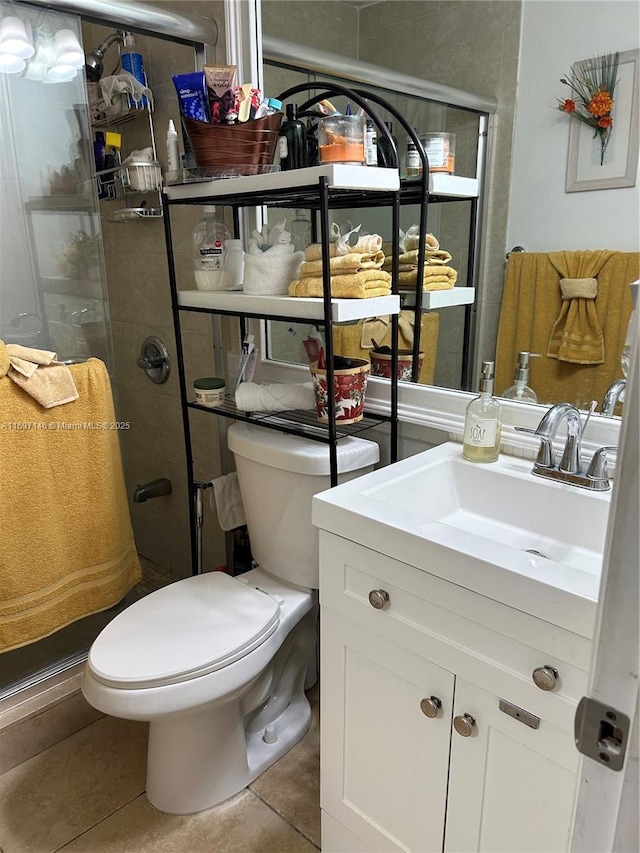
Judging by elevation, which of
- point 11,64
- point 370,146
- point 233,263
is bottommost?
point 233,263

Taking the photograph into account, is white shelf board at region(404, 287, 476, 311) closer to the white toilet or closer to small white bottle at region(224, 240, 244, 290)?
the white toilet

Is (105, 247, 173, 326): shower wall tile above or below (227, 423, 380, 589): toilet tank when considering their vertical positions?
above

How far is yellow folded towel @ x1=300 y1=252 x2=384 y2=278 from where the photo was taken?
1319mm

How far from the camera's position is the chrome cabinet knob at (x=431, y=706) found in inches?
41.2

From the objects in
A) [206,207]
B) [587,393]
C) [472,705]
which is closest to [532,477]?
[587,393]

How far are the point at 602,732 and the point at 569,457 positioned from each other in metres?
0.80

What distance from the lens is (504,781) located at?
99 cm

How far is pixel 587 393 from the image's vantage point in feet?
4.12

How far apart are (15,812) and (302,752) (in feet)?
2.32

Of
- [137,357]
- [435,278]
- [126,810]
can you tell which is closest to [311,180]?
[435,278]

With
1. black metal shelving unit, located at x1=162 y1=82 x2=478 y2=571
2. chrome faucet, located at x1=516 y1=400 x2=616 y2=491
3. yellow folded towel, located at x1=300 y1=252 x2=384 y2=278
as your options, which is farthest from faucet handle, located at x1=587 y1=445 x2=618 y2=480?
yellow folded towel, located at x1=300 y1=252 x2=384 y2=278

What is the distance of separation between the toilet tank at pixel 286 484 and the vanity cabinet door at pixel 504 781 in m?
0.60

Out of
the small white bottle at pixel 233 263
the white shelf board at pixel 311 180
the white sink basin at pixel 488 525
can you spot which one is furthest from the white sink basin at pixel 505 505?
the small white bottle at pixel 233 263

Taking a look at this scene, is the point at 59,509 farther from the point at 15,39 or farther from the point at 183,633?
the point at 15,39
